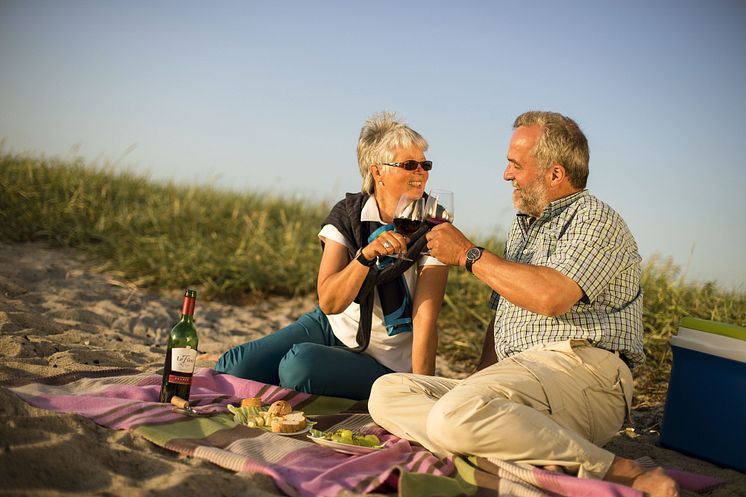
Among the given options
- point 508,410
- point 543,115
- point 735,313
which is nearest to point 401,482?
point 508,410

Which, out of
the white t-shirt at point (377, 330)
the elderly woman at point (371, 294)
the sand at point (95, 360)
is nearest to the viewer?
the sand at point (95, 360)

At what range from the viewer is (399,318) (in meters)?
4.74

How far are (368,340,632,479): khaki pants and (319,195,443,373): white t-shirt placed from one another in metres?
0.80

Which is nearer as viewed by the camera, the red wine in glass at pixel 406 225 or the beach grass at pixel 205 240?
the red wine in glass at pixel 406 225

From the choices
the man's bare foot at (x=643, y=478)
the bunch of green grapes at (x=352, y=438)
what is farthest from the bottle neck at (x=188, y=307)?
the man's bare foot at (x=643, y=478)

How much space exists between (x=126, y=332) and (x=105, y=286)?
1.71 m

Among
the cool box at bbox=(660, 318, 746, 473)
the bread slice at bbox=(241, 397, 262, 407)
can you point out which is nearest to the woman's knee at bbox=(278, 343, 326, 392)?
the bread slice at bbox=(241, 397, 262, 407)

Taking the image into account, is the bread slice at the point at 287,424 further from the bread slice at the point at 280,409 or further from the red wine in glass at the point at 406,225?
the red wine in glass at the point at 406,225

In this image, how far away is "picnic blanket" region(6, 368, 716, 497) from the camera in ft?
10.2

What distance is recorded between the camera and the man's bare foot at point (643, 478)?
10.3 feet

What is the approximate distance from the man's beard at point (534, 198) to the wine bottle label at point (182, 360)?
6.84 feet

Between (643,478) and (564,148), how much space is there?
1845mm

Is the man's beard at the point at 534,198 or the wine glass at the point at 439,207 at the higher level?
the man's beard at the point at 534,198

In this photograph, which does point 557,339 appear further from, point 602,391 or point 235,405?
point 235,405
